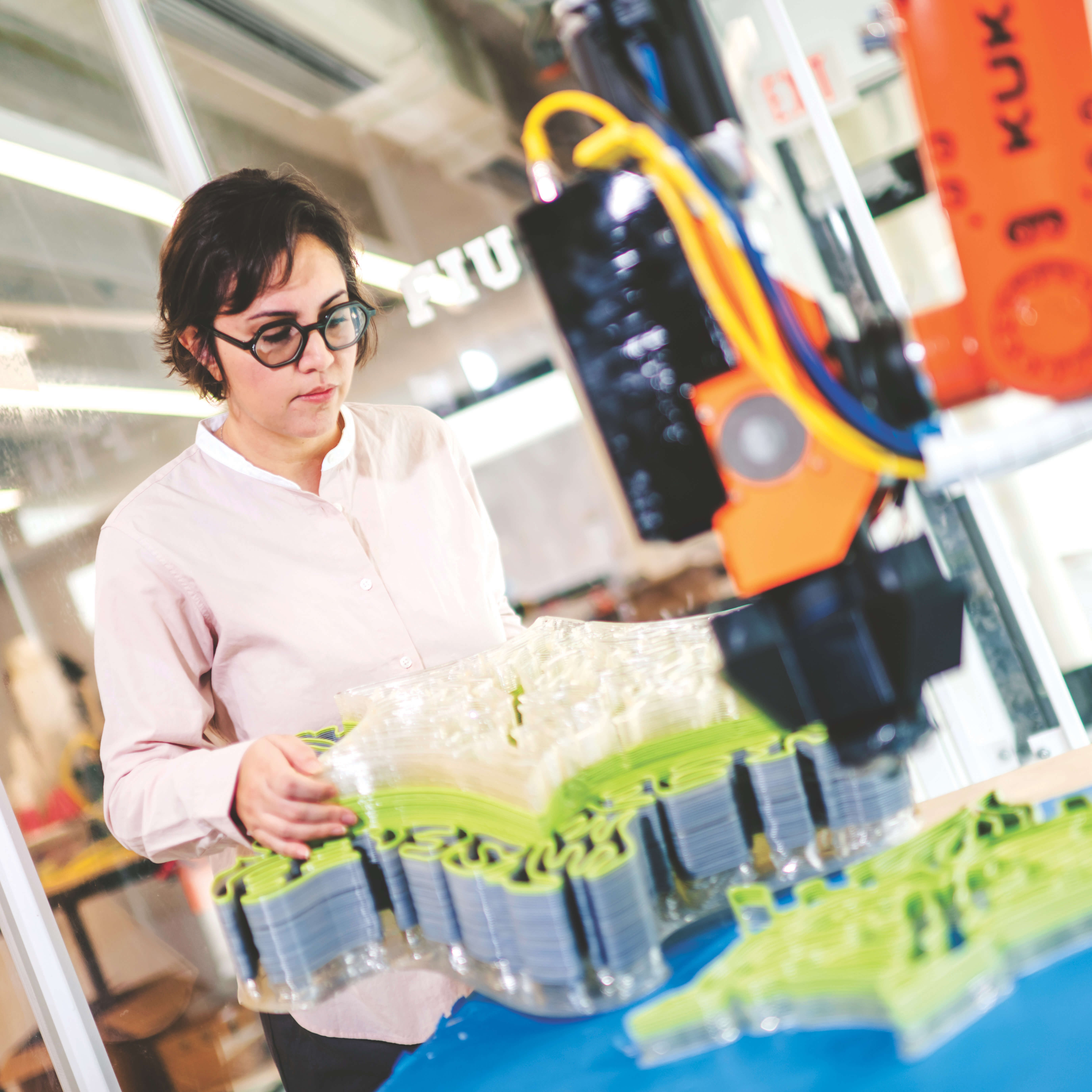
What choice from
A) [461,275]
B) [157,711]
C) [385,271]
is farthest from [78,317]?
[157,711]

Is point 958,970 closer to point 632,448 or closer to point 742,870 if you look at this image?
point 742,870

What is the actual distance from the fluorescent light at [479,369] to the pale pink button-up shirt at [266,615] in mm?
1166

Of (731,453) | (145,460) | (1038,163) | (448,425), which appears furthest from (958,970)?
(145,460)

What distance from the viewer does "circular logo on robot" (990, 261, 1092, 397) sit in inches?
20.7

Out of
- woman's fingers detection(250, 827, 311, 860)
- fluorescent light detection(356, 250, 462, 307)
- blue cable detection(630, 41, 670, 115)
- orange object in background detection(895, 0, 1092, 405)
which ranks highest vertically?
fluorescent light detection(356, 250, 462, 307)

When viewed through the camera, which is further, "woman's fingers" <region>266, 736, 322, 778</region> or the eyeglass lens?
the eyeglass lens

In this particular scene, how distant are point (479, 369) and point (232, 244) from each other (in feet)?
4.47

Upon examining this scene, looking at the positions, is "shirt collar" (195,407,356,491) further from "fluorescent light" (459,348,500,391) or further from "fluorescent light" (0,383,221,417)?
"fluorescent light" (459,348,500,391)

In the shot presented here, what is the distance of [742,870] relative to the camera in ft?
2.81

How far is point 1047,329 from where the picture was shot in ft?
1.75

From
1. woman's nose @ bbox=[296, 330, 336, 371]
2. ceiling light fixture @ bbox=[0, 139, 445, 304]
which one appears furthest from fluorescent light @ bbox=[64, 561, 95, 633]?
woman's nose @ bbox=[296, 330, 336, 371]

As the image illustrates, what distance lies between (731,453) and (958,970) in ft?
1.23

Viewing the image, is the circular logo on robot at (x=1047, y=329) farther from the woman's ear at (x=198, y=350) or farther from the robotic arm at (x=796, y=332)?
the woman's ear at (x=198, y=350)

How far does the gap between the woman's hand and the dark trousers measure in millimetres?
377
